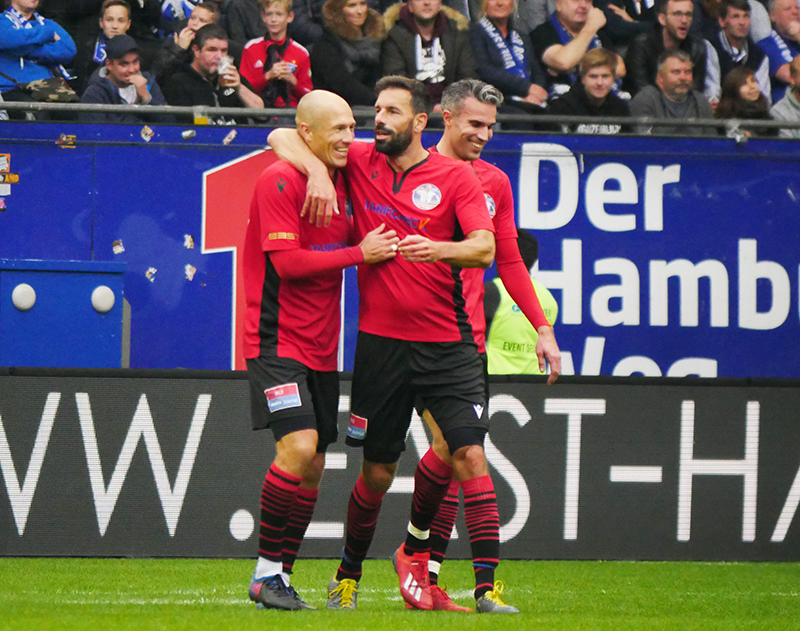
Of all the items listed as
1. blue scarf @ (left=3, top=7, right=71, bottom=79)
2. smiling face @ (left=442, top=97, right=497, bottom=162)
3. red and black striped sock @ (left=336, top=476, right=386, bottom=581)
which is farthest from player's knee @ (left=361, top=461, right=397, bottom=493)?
blue scarf @ (left=3, top=7, right=71, bottom=79)

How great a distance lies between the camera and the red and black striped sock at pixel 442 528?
5082mm

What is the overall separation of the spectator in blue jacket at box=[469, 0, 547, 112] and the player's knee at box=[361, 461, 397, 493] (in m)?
5.68

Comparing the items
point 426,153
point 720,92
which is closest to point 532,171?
point 720,92

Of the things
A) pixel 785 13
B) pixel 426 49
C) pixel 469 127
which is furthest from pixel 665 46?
pixel 469 127

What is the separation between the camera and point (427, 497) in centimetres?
486

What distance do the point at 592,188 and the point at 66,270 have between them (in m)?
4.36

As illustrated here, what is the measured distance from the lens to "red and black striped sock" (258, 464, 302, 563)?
437cm

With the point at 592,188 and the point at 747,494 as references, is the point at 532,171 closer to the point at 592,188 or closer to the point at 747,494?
the point at 592,188

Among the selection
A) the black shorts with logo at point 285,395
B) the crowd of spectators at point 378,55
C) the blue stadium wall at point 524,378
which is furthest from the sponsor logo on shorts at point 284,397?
the crowd of spectators at point 378,55

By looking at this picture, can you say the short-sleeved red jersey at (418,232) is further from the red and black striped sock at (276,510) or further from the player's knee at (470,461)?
the red and black striped sock at (276,510)

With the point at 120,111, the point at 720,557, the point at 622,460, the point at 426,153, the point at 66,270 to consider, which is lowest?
the point at 720,557

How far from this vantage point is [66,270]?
805cm

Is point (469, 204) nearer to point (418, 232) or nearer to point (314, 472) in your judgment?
point (418, 232)

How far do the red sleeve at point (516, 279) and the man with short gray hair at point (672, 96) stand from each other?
5392mm
